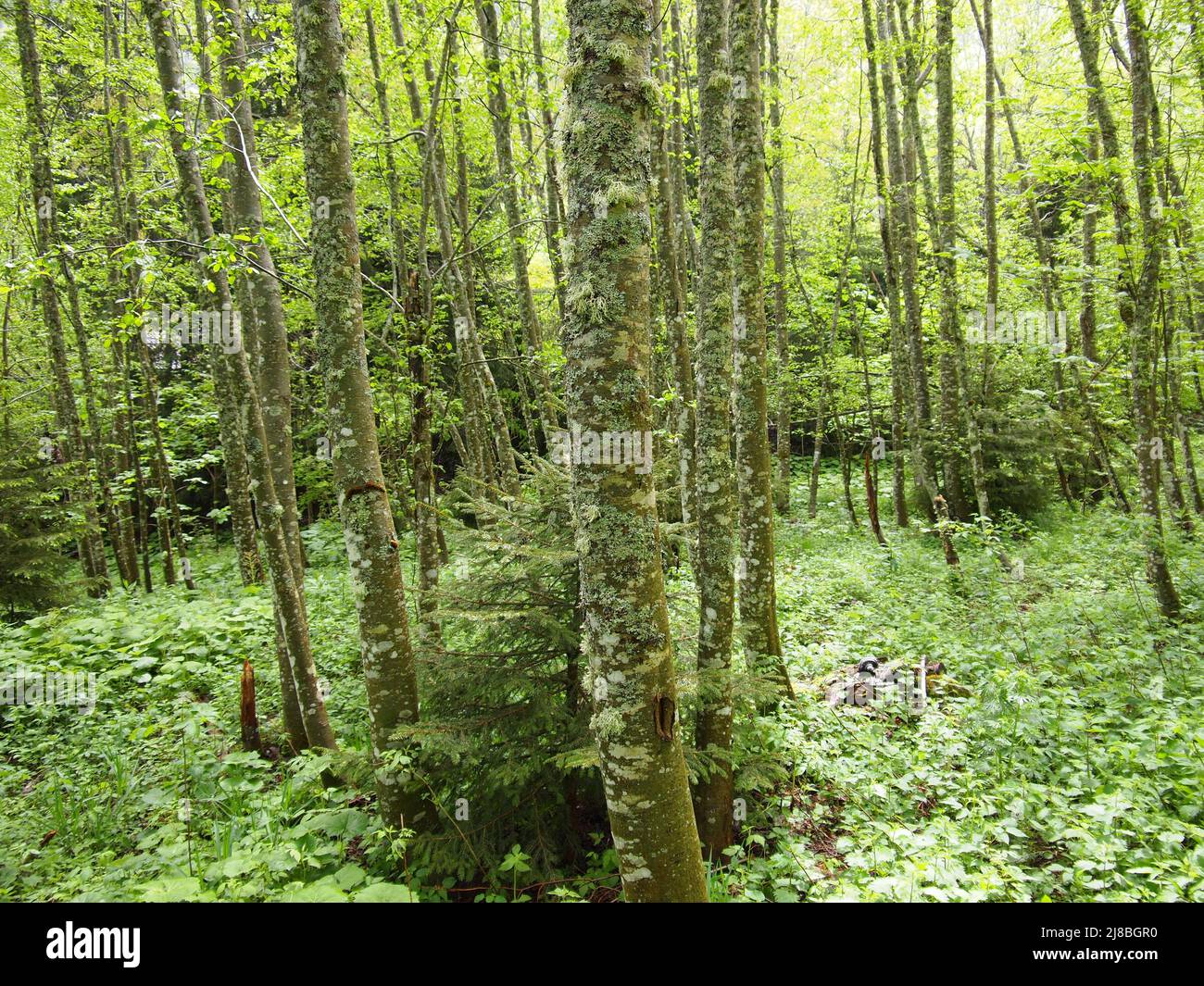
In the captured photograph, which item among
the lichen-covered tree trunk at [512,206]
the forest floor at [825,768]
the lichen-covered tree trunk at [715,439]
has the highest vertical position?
the lichen-covered tree trunk at [512,206]

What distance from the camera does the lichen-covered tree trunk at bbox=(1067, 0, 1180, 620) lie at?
707 centimetres

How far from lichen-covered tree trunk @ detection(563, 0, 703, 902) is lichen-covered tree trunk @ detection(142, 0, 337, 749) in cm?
421

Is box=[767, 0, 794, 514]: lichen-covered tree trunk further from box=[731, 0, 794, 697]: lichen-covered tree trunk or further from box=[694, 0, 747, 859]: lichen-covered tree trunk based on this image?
box=[694, 0, 747, 859]: lichen-covered tree trunk

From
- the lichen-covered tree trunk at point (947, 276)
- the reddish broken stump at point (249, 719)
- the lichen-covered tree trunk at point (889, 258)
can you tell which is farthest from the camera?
the lichen-covered tree trunk at point (889, 258)

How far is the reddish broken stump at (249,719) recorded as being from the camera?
621cm

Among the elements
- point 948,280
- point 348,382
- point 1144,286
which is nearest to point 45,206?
point 348,382

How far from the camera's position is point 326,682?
759cm

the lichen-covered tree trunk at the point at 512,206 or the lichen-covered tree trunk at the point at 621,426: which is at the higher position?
the lichen-covered tree trunk at the point at 512,206

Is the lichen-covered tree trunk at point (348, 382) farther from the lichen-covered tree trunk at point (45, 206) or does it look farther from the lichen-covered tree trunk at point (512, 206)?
the lichen-covered tree trunk at point (45, 206)

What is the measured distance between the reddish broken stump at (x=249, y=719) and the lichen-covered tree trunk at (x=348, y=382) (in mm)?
2806

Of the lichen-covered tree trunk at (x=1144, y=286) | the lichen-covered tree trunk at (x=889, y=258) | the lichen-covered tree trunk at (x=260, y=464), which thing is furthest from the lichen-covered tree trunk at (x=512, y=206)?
the lichen-covered tree trunk at (x=1144, y=286)

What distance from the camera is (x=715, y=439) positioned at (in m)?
4.71

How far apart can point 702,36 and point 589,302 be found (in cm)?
418

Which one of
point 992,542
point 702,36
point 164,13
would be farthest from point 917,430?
point 164,13
